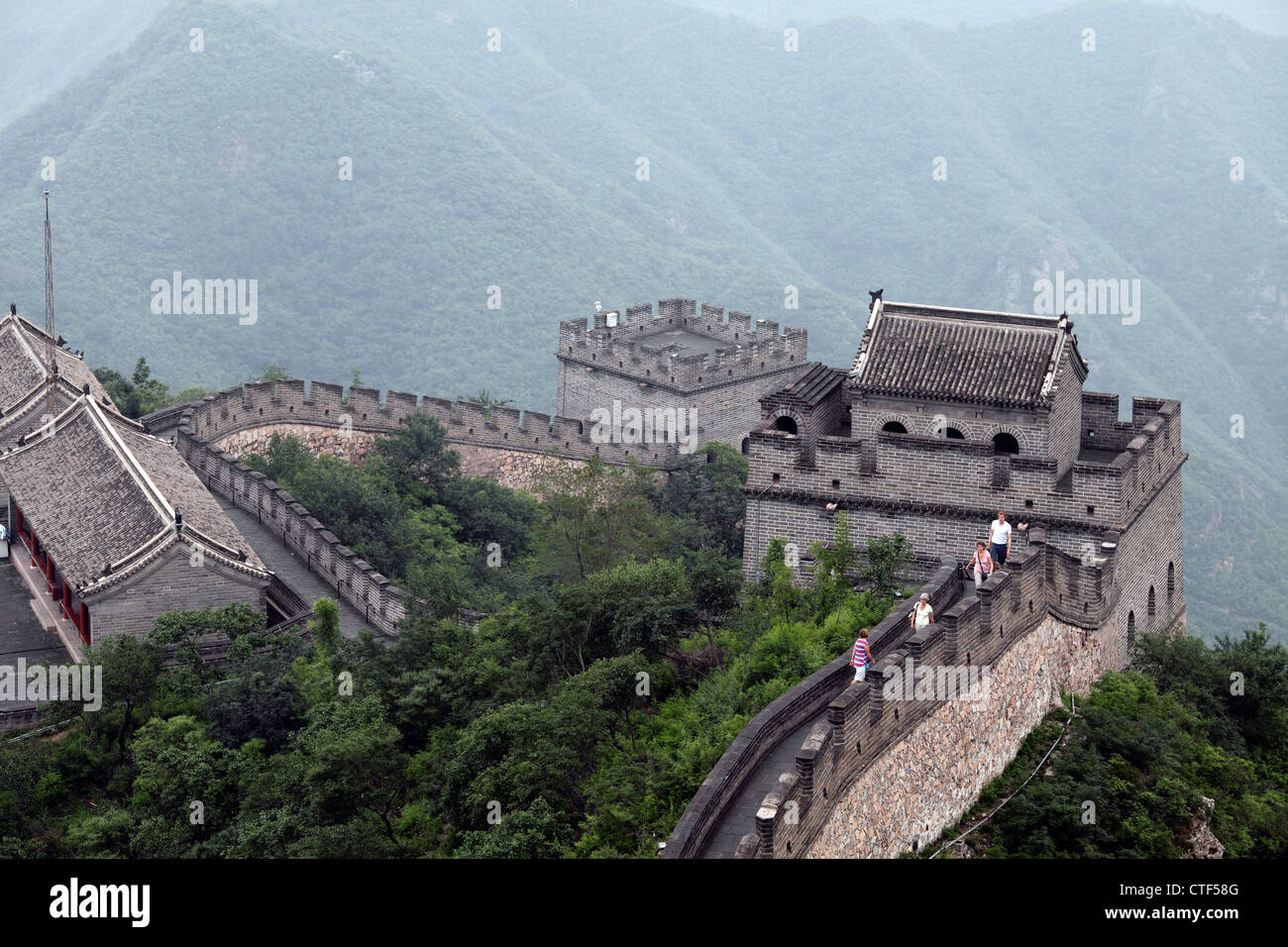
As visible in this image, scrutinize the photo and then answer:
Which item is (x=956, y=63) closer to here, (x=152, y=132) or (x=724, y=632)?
(x=152, y=132)

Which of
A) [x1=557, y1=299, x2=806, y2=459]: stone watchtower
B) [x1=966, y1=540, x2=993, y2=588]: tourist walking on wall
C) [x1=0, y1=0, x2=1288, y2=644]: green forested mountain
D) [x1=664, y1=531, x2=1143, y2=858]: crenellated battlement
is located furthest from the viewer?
[x1=0, y1=0, x2=1288, y2=644]: green forested mountain

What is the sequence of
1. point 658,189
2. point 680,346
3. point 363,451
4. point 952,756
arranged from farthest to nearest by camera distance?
point 658,189 < point 680,346 < point 363,451 < point 952,756

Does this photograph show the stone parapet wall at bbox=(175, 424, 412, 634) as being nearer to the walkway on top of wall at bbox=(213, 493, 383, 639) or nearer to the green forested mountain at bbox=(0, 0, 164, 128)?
the walkway on top of wall at bbox=(213, 493, 383, 639)

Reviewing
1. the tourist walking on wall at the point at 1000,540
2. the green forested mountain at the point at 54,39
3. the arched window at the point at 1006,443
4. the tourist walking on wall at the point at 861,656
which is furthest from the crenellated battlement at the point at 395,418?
the green forested mountain at the point at 54,39

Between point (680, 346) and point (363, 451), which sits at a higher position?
point (680, 346)

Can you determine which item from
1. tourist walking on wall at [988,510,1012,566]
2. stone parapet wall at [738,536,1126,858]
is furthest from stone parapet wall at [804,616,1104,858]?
tourist walking on wall at [988,510,1012,566]

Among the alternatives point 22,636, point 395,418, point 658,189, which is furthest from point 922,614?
point 658,189

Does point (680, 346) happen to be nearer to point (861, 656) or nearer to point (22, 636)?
point (22, 636)
